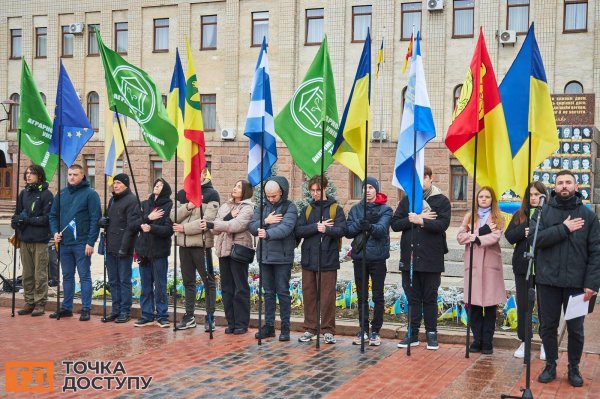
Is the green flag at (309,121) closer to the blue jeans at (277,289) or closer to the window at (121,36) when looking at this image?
the blue jeans at (277,289)

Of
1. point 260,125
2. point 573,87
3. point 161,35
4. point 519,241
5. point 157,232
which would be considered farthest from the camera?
point 161,35

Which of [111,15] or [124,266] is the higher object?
[111,15]

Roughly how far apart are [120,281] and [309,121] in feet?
12.0

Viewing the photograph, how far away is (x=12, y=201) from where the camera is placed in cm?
3712

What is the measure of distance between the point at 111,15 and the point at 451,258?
84.4 ft

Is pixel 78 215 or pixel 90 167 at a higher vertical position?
pixel 90 167

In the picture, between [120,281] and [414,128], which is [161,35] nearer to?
[120,281]

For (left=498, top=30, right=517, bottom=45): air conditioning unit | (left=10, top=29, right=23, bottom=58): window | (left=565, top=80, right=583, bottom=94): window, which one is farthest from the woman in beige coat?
(left=10, top=29, right=23, bottom=58): window

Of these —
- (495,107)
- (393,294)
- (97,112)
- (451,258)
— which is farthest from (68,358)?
(97,112)

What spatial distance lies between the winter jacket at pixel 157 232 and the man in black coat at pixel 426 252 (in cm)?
316

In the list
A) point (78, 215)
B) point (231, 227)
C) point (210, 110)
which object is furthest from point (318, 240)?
point (210, 110)

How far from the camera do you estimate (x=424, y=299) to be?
8336mm

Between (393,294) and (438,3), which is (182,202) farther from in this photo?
(438,3)

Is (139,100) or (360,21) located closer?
(139,100)
